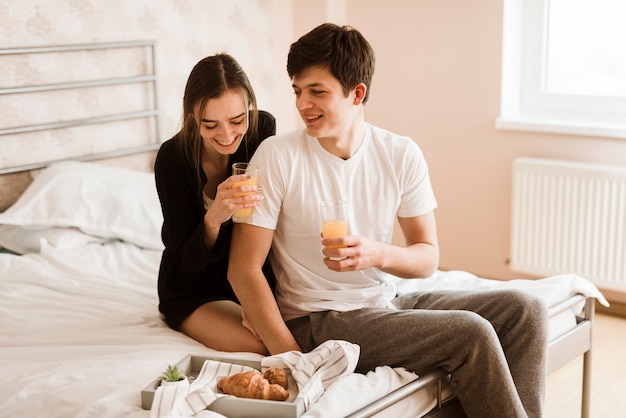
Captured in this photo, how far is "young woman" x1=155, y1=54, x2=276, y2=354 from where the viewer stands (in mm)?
2070

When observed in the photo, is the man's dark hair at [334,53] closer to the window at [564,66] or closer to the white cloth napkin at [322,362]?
the white cloth napkin at [322,362]

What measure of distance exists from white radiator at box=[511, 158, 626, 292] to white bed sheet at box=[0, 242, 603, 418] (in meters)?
1.22

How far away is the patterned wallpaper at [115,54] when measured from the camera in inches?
131

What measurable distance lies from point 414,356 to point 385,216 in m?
0.36

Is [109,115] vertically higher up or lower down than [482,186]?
higher up

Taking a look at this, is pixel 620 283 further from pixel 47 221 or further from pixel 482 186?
pixel 47 221

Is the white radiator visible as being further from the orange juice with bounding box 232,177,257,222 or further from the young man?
the orange juice with bounding box 232,177,257,222

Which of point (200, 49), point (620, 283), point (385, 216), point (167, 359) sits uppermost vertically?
point (200, 49)

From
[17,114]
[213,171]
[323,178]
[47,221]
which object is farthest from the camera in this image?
[17,114]

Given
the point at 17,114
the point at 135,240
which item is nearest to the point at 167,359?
the point at 135,240

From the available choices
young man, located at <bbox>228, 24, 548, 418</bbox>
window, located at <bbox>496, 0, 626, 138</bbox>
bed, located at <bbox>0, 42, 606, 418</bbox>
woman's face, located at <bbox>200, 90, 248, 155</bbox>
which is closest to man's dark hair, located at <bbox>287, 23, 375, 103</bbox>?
young man, located at <bbox>228, 24, 548, 418</bbox>

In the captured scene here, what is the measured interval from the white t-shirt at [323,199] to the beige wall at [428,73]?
71.4 inches

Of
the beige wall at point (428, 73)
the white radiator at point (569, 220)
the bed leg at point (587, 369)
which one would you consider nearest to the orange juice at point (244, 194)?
the bed leg at point (587, 369)

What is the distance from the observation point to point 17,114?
3348 mm
